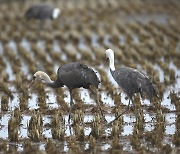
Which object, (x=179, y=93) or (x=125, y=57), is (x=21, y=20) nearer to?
(x=125, y=57)

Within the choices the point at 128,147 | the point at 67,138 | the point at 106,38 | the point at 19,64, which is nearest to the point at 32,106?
the point at 67,138

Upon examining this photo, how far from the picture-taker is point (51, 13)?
21.8 metres

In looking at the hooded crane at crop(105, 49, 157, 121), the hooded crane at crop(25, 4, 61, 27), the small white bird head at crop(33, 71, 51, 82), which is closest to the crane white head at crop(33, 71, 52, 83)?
the small white bird head at crop(33, 71, 51, 82)

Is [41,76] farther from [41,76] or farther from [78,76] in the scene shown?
[78,76]

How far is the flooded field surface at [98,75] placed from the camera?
8.62 metres

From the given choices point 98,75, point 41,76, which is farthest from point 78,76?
point 98,75

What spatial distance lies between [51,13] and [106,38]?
2.52 metres

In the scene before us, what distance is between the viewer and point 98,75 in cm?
1448

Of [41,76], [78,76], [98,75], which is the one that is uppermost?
[98,75]

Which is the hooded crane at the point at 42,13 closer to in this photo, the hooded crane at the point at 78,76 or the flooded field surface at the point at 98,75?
the flooded field surface at the point at 98,75

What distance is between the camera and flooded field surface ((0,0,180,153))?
8625 mm

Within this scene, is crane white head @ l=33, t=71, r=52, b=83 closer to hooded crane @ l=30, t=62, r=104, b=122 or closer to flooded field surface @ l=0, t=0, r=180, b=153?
hooded crane @ l=30, t=62, r=104, b=122

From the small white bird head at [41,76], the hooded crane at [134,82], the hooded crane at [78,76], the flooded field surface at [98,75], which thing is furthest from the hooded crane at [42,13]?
the hooded crane at [134,82]

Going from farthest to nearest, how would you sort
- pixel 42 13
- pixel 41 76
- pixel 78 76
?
pixel 42 13 < pixel 41 76 < pixel 78 76
